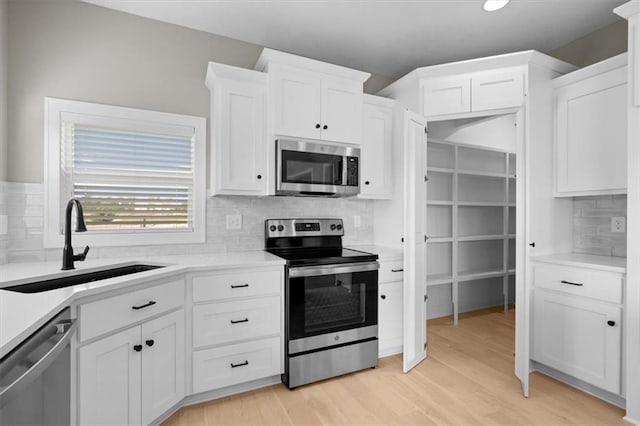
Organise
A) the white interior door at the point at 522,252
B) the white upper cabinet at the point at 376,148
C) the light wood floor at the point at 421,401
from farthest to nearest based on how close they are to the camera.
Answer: the white upper cabinet at the point at 376,148
the white interior door at the point at 522,252
the light wood floor at the point at 421,401

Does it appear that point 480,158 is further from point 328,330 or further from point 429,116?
point 328,330

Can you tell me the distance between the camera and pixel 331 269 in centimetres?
238

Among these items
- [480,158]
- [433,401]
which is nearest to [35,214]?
[433,401]

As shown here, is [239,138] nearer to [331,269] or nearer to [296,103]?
[296,103]

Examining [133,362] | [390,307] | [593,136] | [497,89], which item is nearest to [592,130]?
[593,136]

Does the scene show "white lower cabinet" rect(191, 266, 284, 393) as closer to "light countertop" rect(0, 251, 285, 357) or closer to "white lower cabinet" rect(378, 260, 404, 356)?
"light countertop" rect(0, 251, 285, 357)

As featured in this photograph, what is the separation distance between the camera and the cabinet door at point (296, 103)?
97.3 inches

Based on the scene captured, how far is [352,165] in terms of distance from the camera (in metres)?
2.72

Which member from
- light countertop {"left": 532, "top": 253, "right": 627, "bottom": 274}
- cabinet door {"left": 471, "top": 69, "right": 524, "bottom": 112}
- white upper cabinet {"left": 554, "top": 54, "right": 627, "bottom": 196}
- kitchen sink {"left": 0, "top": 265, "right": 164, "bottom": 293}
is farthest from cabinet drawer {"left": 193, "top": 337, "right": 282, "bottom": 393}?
white upper cabinet {"left": 554, "top": 54, "right": 627, "bottom": 196}

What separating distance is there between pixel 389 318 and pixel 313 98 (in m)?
1.89

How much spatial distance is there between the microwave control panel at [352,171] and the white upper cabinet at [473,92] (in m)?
0.74

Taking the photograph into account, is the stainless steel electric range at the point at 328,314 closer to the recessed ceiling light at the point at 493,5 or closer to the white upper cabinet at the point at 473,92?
the white upper cabinet at the point at 473,92

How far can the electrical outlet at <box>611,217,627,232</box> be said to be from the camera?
2439mm

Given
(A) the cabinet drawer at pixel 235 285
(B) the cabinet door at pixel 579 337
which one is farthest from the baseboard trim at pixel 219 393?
(B) the cabinet door at pixel 579 337
